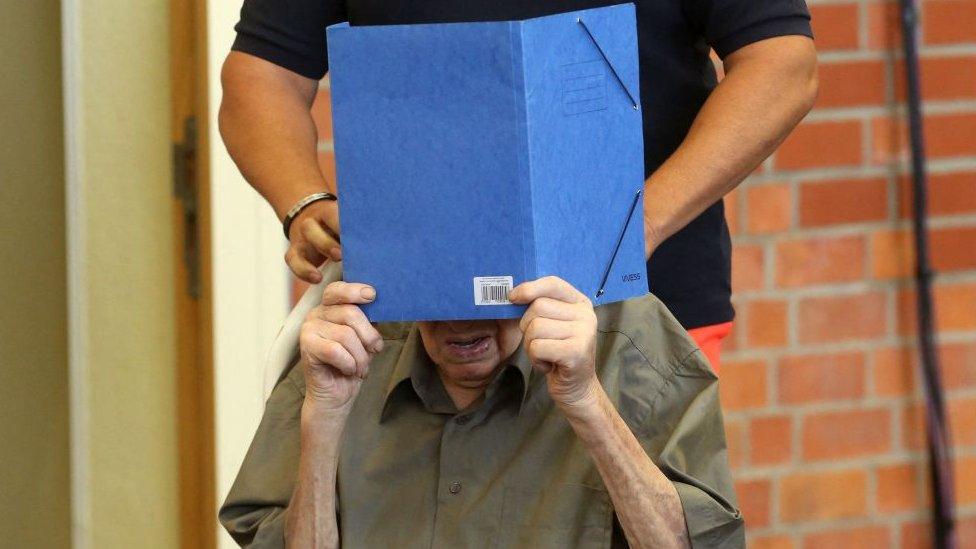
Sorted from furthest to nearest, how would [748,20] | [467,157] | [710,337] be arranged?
[710,337], [748,20], [467,157]

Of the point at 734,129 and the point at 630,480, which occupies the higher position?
the point at 734,129

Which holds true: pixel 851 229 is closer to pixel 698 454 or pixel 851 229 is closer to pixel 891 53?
pixel 891 53

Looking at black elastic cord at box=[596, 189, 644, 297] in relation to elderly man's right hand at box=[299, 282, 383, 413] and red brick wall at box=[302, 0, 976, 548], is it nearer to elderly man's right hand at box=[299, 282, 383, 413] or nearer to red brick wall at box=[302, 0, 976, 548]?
elderly man's right hand at box=[299, 282, 383, 413]

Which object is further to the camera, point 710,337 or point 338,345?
point 710,337

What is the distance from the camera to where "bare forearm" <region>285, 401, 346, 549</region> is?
1.34 meters

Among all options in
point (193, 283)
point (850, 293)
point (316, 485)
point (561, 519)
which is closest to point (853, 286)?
point (850, 293)

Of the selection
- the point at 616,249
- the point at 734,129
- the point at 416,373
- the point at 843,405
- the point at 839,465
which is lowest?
the point at 839,465

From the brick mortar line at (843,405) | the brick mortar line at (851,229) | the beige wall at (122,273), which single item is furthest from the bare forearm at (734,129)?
the beige wall at (122,273)

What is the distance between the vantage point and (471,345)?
1.37m

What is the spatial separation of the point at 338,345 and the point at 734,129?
1.71 ft

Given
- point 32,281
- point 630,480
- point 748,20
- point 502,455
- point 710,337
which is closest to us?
point 630,480

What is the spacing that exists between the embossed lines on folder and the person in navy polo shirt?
24cm

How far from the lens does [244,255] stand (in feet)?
7.44

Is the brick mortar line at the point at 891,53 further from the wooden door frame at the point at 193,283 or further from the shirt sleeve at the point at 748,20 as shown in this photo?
the wooden door frame at the point at 193,283
